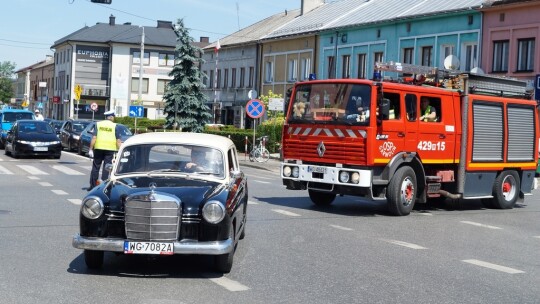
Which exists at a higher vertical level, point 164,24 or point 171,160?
point 164,24

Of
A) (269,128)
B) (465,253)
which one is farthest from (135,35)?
(465,253)

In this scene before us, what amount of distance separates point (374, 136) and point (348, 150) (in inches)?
23.8

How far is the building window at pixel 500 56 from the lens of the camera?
37031 millimetres

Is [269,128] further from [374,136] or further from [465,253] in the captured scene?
[465,253]

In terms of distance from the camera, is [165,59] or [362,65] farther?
[165,59]

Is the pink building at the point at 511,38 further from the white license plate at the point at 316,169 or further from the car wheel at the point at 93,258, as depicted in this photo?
the car wheel at the point at 93,258

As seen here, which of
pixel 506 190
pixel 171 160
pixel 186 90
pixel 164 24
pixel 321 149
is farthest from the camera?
pixel 164 24

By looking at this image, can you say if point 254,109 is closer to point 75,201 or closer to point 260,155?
point 260,155

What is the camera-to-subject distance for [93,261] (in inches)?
358

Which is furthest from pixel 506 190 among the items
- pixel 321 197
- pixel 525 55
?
pixel 525 55

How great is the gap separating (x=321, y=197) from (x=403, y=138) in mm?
2512

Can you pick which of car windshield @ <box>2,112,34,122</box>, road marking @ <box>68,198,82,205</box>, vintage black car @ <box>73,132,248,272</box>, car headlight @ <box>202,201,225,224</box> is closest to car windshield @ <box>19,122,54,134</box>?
car windshield @ <box>2,112,34,122</box>

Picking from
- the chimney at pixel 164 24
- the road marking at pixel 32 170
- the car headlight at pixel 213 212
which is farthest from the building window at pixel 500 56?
the chimney at pixel 164 24

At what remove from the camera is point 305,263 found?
33.0 feet
